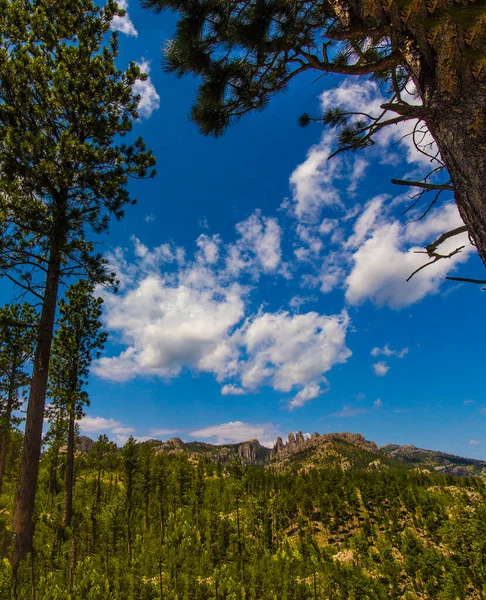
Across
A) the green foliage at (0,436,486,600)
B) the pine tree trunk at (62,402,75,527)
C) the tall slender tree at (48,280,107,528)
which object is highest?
the tall slender tree at (48,280,107,528)

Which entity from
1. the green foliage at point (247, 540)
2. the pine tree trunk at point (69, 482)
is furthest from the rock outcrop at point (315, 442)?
the pine tree trunk at point (69, 482)

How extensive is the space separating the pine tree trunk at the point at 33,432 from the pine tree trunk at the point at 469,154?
8174 millimetres

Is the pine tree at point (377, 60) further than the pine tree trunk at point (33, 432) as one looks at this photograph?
No

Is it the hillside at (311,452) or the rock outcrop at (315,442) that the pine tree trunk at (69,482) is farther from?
the rock outcrop at (315,442)

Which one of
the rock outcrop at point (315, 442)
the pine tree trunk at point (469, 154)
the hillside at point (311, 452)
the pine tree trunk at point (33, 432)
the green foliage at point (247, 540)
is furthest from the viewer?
the rock outcrop at point (315, 442)

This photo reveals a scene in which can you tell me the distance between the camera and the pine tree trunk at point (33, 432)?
6.86 metres

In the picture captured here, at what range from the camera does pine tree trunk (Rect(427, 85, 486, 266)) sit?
208 centimetres

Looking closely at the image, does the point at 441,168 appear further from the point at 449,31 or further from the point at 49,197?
the point at 49,197

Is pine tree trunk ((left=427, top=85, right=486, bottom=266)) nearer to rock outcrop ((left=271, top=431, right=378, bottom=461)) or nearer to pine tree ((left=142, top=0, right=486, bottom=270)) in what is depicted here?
pine tree ((left=142, top=0, right=486, bottom=270))

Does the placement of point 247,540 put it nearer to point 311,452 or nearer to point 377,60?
point 377,60

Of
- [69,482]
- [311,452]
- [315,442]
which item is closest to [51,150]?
[69,482]

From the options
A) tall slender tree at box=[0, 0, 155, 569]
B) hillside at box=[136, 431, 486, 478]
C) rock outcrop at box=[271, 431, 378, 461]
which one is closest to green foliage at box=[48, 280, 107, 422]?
tall slender tree at box=[0, 0, 155, 569]

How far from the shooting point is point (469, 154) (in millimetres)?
2168

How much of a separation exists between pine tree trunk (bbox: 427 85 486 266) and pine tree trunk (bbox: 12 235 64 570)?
817 centimetres
